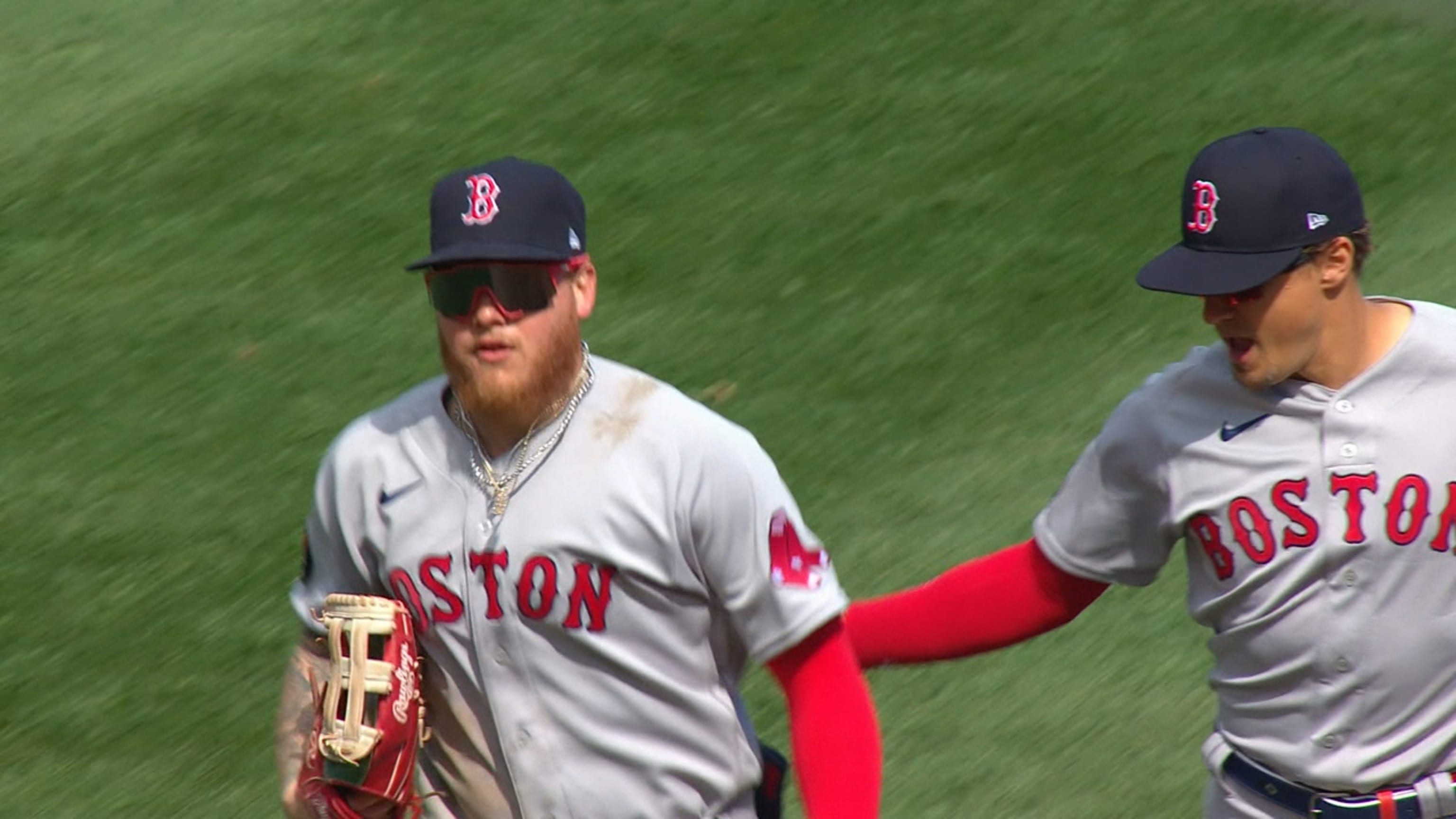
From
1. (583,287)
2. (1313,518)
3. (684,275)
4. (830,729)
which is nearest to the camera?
(830,729)

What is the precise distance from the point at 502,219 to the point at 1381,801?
182cm

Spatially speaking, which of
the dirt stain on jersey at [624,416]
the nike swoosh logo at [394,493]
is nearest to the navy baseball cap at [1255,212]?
the dirt stain on jersey at [624,416]

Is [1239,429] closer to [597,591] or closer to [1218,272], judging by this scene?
[1218,272]

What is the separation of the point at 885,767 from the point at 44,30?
5.72m

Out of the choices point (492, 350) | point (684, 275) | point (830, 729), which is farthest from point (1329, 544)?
point (684, 275)

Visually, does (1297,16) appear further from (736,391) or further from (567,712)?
(567,712)

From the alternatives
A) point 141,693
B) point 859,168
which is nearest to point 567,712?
point 141,693

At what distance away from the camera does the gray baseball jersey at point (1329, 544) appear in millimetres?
3869

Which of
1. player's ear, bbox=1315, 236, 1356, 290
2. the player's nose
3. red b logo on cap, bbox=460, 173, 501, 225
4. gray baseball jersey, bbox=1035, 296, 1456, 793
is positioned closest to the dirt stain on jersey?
the player's nose

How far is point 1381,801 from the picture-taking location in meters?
3.91

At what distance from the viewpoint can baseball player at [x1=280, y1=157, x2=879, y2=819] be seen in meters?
3.62

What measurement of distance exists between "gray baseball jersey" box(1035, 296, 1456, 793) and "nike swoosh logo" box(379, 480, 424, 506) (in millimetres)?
1305

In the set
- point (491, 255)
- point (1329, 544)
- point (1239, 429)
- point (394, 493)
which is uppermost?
point (491, 255)

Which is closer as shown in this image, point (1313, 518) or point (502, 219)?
point (502, 219)
